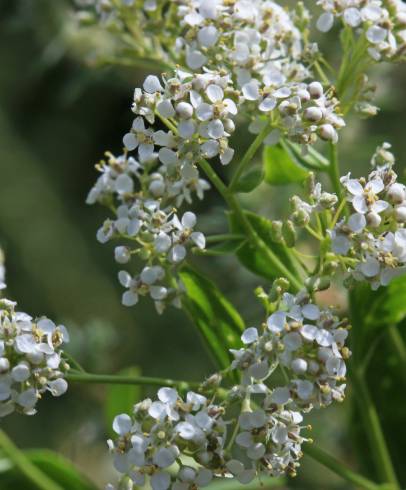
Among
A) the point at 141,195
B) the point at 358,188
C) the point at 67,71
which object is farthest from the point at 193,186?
the point at 67,71

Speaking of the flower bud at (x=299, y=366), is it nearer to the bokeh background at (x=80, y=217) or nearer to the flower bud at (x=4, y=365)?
the flower bud at (x=4, y=365)

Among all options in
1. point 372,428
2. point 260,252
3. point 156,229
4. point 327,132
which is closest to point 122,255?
point 156,229

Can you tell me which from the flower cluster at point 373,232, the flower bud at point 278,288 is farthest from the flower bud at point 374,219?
the flower bud at point 278,288

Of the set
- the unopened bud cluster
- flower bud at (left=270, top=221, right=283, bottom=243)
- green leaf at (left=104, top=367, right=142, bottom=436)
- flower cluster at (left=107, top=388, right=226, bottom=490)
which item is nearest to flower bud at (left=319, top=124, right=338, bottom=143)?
the unopened bud cluster

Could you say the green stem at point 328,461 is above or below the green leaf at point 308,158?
below

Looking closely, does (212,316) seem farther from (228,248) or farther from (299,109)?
(299,109)

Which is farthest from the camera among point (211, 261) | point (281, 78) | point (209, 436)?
point (211, 261)

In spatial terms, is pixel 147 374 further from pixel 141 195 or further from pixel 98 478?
pixel 141 195
